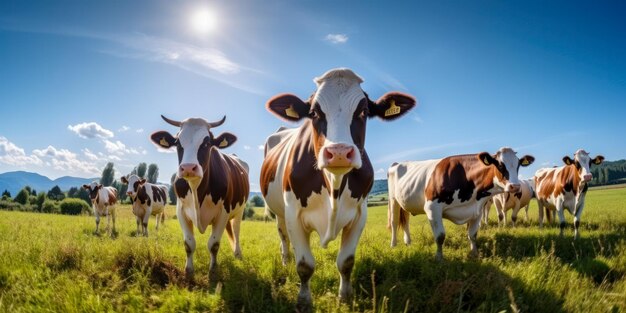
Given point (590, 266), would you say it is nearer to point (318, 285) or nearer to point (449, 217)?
point (449, 217)

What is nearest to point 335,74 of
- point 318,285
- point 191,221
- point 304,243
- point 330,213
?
point 330,213

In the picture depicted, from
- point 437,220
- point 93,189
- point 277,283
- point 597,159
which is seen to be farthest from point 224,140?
point 93,189

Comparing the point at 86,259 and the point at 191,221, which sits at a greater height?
the point at 191,221

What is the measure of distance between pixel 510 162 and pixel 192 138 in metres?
6.47

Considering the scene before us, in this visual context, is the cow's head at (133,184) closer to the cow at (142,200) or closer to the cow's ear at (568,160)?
the cow at (142,200)

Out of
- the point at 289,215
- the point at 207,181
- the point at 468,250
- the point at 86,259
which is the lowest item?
the point at 468,250

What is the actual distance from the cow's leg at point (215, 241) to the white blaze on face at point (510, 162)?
562cm

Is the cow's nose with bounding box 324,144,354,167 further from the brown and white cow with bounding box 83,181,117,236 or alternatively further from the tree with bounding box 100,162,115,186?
the tree with bounding box 100,162,115,186

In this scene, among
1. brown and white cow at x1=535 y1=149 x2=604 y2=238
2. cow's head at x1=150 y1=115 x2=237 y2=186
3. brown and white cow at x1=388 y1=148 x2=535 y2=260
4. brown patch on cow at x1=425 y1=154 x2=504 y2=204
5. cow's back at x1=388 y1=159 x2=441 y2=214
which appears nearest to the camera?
cow's head at x1=150 y1=115 x2=237 y2=186

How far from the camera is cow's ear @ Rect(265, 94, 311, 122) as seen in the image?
12.7 ft

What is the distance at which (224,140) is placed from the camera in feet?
19.5

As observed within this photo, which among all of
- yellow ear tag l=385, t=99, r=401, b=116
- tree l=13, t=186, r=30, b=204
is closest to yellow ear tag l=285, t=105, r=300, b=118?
yellow ear tag l=385, t=99, r=401, b=116

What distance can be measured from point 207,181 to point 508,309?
4.46 meters

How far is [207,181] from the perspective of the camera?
5.61 metres
